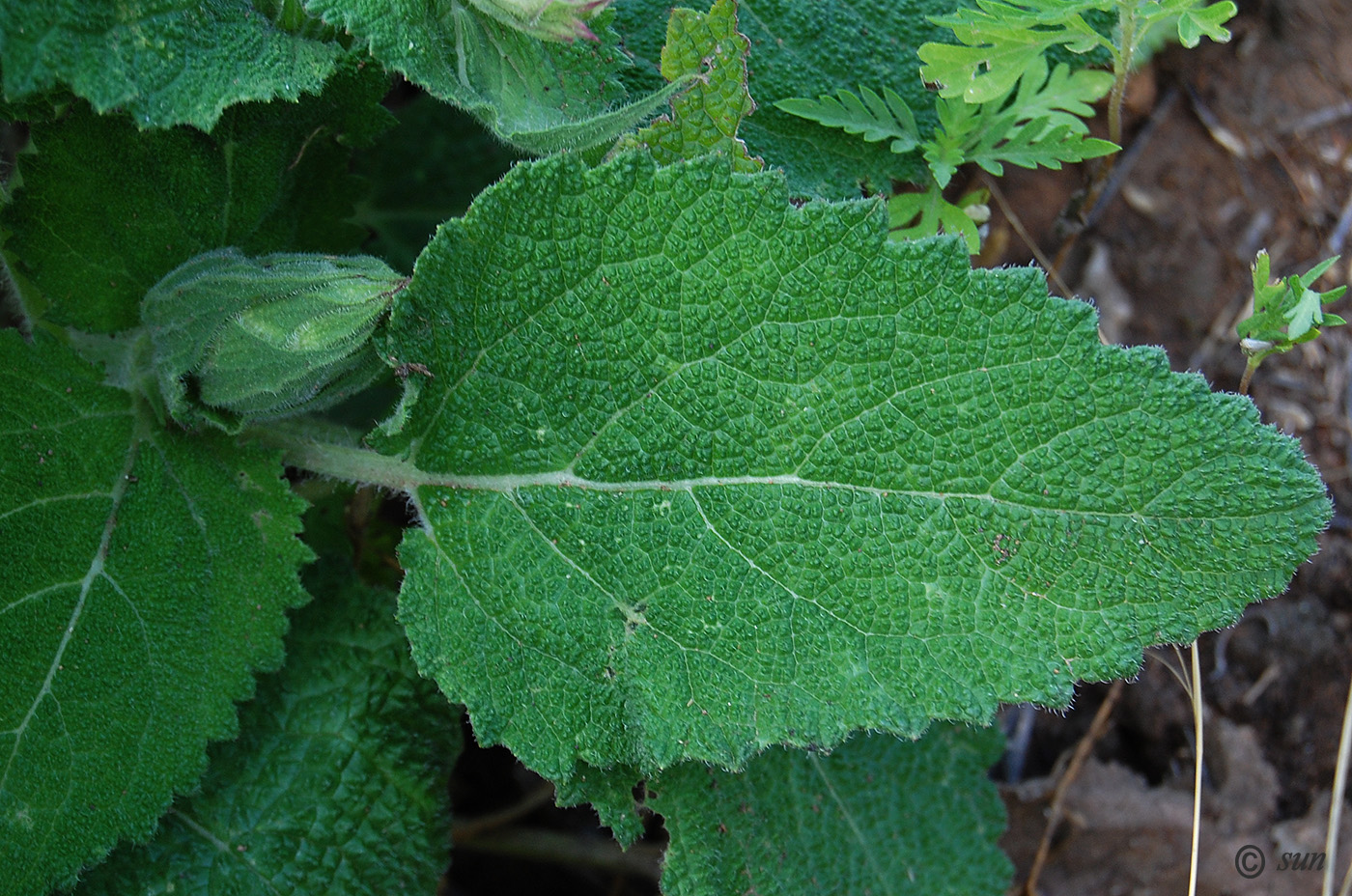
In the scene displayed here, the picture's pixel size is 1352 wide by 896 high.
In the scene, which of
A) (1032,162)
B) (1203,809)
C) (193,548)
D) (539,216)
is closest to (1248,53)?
(1032,162)

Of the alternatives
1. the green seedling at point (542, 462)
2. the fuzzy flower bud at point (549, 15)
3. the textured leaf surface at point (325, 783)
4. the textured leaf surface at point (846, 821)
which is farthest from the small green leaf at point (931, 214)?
the textured leaf surface at point (325, 783)

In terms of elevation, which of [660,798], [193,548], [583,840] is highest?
[193,548]

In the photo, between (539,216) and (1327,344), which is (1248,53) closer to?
(1327,344)

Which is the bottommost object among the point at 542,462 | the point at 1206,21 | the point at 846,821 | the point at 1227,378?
the point at 846,821

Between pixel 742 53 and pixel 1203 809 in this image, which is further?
pixel 1203 809

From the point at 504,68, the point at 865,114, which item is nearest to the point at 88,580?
the point at 504,68

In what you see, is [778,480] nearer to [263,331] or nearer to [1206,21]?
[263,331]

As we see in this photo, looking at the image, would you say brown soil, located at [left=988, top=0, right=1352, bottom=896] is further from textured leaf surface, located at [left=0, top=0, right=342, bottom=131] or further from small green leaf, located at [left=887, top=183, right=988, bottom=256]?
textured leaf surface, located at [left=0, top=0, right=342, bottom=131]
